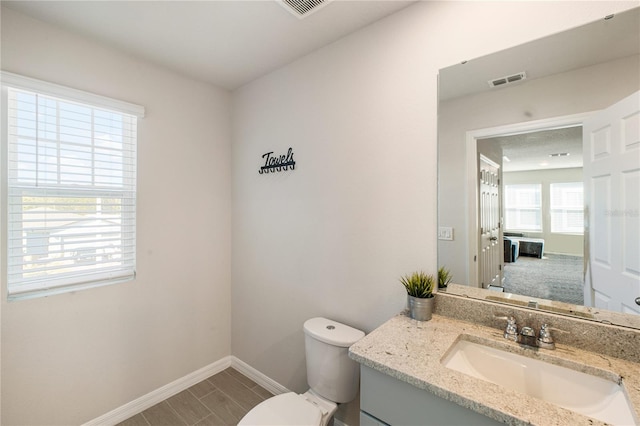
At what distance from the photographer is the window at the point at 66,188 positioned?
5.18ft

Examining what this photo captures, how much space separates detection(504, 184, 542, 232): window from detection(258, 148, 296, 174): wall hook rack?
1370mm

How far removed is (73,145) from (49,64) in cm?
48

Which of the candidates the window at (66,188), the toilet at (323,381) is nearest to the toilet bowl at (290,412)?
the toilet at (323,381)

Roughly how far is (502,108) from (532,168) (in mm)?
314

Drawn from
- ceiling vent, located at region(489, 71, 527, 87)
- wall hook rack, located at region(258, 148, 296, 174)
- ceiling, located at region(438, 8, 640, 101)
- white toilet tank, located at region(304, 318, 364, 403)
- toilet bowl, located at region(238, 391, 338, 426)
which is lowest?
toilet bowl, located at region(238, 391, 338, 426)

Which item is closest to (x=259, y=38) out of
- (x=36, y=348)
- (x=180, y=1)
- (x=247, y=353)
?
(x=180, y=1)

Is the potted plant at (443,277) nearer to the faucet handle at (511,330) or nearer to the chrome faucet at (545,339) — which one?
the faucet handle at (511,330)

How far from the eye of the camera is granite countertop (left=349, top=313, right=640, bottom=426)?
75 centimetres

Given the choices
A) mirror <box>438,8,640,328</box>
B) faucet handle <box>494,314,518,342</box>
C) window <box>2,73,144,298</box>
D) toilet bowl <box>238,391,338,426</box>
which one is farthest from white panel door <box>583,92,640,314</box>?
window <box>2,73,144,298</box>

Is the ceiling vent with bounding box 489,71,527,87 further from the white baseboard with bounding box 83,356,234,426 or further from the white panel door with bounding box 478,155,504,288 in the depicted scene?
the white baseboard with bounding box 83,356,234,426

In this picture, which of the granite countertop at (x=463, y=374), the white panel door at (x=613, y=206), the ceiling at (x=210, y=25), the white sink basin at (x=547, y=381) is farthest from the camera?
the ceiling at (x=210, y=25)

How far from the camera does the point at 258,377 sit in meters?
2.34

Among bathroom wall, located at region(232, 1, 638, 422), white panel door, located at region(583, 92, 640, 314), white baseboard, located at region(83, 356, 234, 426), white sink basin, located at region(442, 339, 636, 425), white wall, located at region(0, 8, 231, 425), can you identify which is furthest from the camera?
white baseboard, located at region(83, 356, 234, 426)

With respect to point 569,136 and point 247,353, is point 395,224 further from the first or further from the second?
point 247,353
